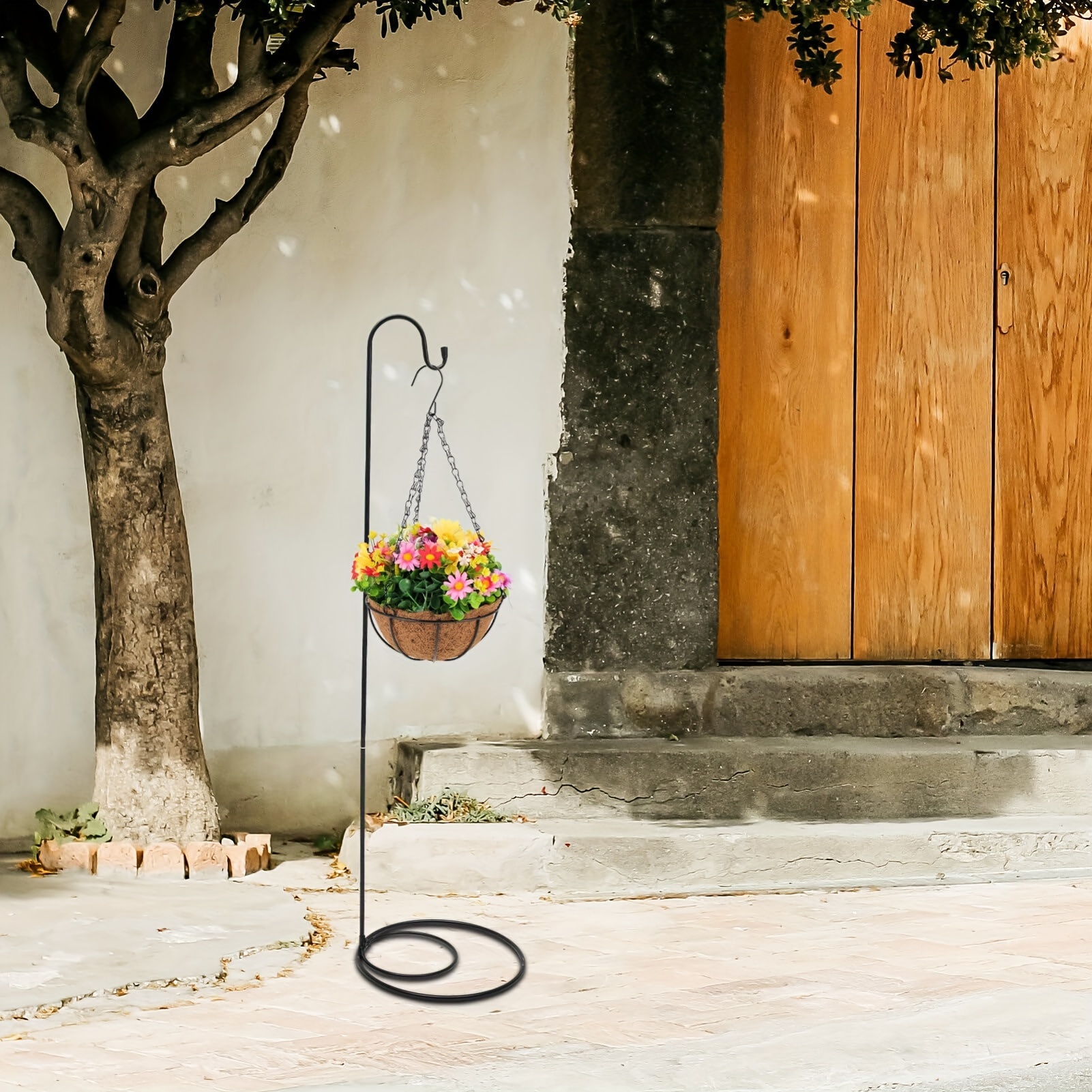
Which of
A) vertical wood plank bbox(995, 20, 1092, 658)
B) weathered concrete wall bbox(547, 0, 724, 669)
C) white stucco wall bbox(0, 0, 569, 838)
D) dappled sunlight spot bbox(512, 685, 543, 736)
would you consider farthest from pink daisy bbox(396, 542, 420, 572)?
vertical wood plank bbox(995, 20, 1092, 658)

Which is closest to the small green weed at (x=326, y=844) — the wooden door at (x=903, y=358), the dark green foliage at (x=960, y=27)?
the wooden door at (x=903, y=358)

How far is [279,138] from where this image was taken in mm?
4965

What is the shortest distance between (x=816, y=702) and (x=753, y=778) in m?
0.55

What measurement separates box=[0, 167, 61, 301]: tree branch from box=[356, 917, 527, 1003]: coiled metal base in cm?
238

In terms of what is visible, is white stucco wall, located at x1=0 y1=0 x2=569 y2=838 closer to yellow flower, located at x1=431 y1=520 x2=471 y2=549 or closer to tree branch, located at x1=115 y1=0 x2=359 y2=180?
tree branch, located at x1=115 y1=0 x2=359 y2=180

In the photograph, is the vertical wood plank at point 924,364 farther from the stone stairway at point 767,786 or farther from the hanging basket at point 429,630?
the hanging basket at point 429,630

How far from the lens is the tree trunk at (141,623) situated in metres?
4.92

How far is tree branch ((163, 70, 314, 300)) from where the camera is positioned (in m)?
4.86

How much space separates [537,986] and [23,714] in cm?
246

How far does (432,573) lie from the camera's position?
4.11 m

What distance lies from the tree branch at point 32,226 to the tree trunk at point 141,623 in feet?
1.31

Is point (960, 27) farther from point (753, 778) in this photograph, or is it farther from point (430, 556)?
point (753, 778)

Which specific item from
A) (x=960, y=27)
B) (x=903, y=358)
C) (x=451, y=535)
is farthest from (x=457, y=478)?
(x=903, y=358)

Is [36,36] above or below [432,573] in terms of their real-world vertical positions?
above
